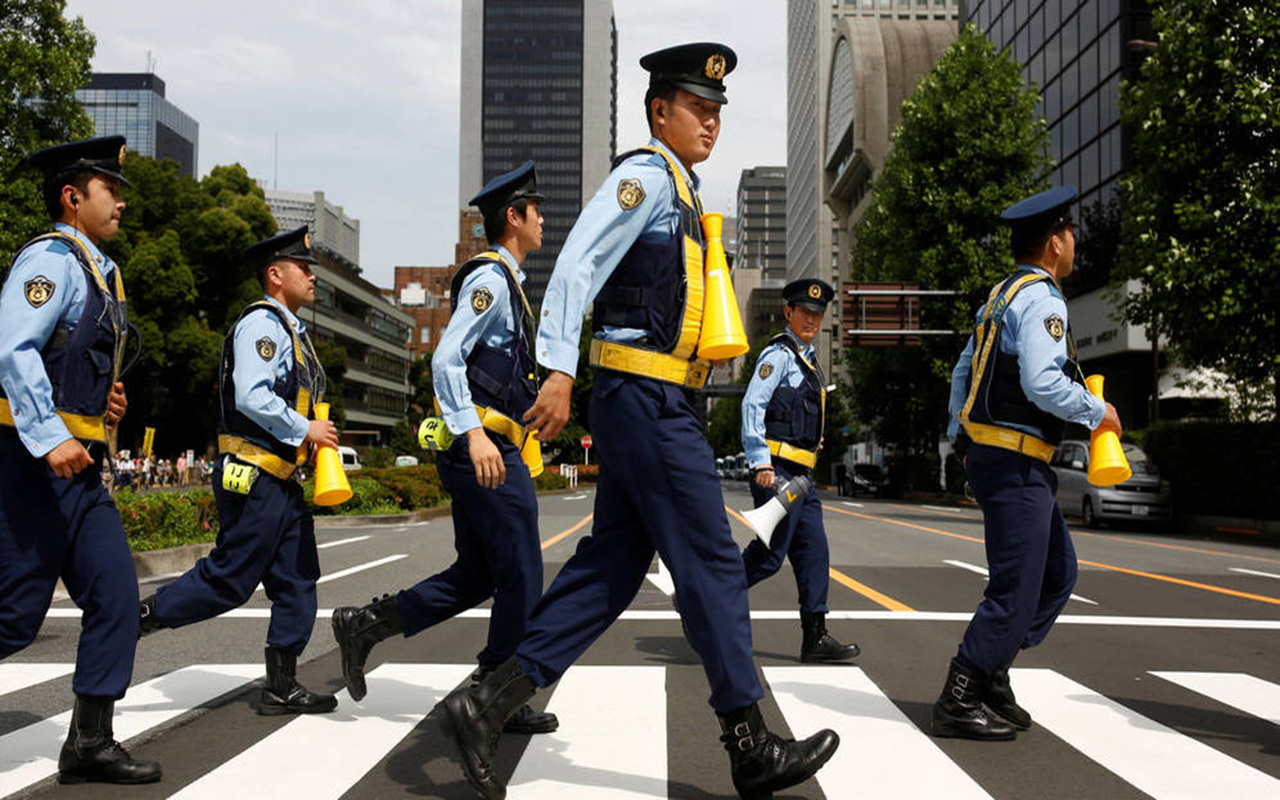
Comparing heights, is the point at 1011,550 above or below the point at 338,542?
above

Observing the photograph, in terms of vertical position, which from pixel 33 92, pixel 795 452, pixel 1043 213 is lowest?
pixel 795 452

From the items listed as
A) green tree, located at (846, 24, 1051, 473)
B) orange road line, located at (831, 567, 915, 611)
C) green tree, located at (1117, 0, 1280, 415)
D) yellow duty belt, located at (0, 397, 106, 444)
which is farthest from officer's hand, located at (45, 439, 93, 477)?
green tree, located at (846, 24, 1051, 473)

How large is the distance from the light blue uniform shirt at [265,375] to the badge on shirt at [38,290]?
101 centimetres

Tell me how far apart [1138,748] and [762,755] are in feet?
5.65

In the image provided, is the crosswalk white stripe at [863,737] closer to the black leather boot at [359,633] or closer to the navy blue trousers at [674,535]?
the navy blue trousers at [674,535]

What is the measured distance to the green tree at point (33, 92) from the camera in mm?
26188

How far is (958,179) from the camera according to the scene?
33.0m

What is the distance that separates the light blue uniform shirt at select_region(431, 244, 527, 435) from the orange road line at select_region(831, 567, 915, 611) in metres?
4.69

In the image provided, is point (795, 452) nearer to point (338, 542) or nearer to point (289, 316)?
point (289, 316)

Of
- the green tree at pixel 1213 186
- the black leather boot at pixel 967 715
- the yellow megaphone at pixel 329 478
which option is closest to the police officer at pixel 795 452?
the black leather boot at pixel 967 715

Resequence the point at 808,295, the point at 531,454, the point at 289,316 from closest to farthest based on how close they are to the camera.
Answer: the point at 531,454 → the point at 289,316 → the point at 808,295

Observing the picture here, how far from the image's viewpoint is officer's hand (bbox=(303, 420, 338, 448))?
449 centimetres

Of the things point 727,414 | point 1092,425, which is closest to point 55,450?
point 1092,425

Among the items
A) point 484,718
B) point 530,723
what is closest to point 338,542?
point 530,723
